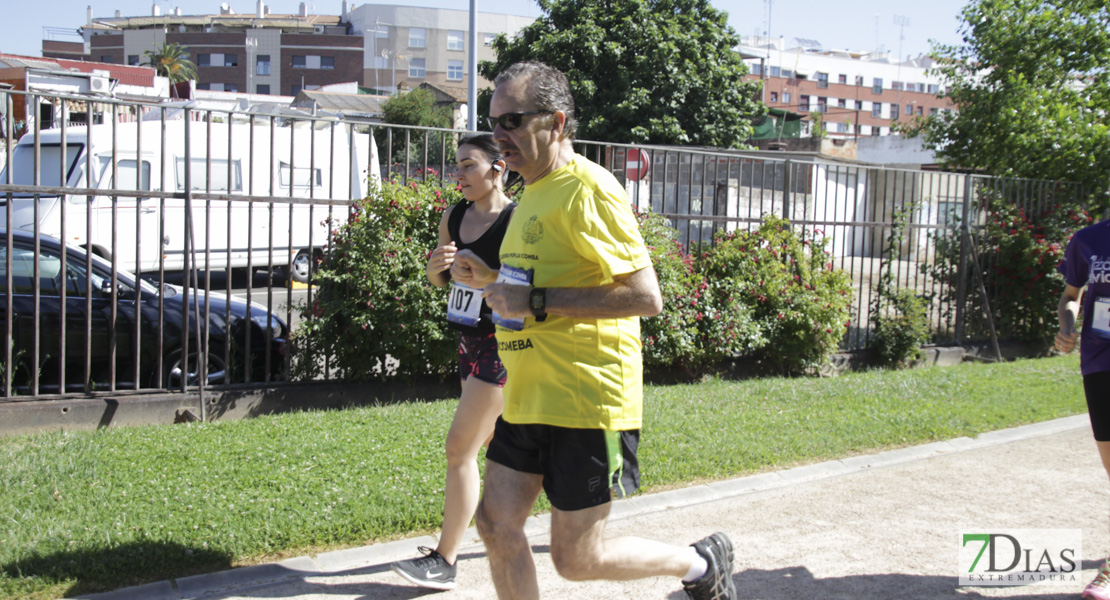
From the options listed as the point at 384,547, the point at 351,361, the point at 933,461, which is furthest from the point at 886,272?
the point at 384,547

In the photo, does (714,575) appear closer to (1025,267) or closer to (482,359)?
(482,359)

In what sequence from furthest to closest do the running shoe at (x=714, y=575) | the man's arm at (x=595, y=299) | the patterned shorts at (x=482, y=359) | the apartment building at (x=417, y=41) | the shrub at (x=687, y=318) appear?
1. the apartment building at (x=417, y=41)
2. the shrub at (x=687, y=318)
3. the patterned shorts at (x=482, y=359)
4. the running shoe at (x=714, y=575)
5. the man's arm at (x=595, y=299)

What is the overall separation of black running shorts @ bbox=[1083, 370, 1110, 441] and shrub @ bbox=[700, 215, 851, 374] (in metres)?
4.79

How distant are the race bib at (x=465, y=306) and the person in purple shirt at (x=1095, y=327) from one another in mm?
2812

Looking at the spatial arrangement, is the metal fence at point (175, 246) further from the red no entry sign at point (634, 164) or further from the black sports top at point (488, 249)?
the black sports top at point (488, 249)

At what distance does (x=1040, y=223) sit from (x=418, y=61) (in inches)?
2746

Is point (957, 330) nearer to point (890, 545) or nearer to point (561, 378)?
point (890, 545)

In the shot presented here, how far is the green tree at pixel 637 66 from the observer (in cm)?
2755

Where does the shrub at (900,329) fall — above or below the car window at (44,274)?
below

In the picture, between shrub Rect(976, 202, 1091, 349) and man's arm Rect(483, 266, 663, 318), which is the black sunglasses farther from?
shrub Rect(976, 202, 1091, 349)

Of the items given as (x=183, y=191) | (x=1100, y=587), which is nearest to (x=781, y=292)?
(x=1100, y=587)

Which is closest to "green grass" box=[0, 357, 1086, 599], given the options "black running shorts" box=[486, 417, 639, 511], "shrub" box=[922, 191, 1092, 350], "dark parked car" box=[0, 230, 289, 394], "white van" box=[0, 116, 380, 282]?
"dark parked car" box=[0, 230, 289, 394]

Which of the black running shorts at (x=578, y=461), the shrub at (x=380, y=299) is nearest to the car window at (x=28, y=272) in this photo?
the shrub at (x=380, y=299)

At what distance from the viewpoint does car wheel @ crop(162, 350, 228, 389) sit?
666 cm
